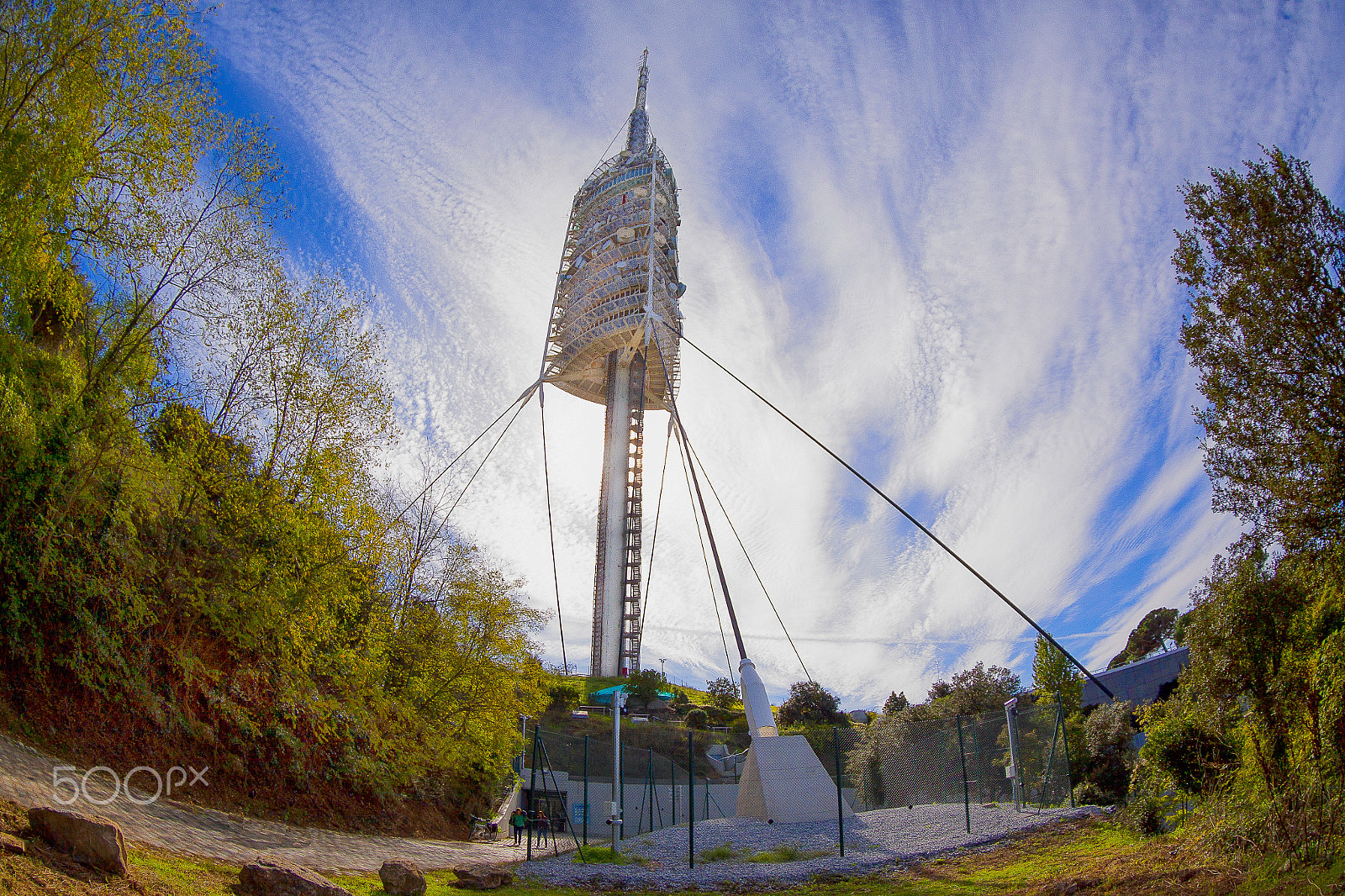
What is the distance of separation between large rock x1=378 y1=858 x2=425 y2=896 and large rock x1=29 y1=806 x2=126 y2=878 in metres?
3.74

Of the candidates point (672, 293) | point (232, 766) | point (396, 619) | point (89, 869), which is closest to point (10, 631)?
point (232, 766)

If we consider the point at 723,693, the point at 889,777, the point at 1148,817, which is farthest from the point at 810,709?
the point at 1148,817

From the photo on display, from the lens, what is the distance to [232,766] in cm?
1358

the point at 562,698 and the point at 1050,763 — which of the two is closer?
the point at 1050,763

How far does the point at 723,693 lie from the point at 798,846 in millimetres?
35717

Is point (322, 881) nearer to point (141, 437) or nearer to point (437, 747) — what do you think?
point (141, 437)

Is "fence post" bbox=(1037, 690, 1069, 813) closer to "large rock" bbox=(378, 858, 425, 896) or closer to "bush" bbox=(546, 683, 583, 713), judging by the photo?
"large rock" bbox=(378, 858, 425, 896)

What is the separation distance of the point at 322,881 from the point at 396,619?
14237 mm

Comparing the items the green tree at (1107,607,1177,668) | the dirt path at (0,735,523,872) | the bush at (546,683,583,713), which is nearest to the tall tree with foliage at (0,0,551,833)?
the dirt path at (0,735,523,872)

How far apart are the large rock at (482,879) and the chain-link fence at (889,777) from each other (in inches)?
67.2

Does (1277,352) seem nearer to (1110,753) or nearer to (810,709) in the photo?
(1110,753)

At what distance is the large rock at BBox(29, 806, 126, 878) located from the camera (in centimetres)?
554

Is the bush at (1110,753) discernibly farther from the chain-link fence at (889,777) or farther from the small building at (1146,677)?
the small building at (1146,677)

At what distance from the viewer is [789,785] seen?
641 inches
